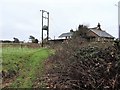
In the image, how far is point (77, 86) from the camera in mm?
14117

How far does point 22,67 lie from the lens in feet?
66.4

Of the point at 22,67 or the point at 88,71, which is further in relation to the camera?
the point at 22,67

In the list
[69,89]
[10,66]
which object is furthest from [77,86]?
[10,66]

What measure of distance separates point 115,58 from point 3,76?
6707 mm

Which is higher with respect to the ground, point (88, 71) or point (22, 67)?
point (88, 71)

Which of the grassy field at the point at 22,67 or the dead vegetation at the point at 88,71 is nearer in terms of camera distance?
the dead vegetation at the point at 88,71

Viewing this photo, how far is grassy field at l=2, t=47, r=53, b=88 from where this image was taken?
1693 centimetres

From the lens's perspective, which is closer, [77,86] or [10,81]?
[77,86]

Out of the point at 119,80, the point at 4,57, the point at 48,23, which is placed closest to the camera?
the point at 119,80

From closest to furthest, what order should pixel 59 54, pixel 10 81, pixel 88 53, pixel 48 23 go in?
pixel 88 53
pixel 10 81
pixel 59 54
pixel 48 23

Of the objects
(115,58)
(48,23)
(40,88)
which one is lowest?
(40,88)

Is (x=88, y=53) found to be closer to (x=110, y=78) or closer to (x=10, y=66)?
(x=110, y=78)

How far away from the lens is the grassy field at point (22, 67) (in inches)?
666

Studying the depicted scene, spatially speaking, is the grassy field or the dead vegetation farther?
the grassy field
